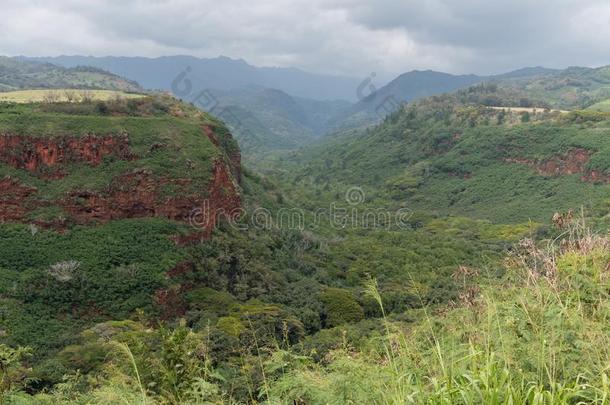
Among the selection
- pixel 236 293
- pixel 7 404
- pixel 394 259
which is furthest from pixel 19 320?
pixel 394 259

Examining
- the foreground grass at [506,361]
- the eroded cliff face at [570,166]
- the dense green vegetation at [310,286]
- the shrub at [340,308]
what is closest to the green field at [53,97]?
the dense green vegetation at [310,286]

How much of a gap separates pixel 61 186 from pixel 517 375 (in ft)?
111

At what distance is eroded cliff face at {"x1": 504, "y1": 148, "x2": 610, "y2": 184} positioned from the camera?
6812cm

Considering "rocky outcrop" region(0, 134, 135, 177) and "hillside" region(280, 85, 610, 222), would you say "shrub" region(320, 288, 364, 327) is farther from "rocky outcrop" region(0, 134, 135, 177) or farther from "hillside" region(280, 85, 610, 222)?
"hillside" region(280, 85, 610, 222)

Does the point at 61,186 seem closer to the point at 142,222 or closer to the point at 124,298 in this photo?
the point at 142,222

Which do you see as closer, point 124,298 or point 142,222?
point 124,298

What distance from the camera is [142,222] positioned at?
33.2 m

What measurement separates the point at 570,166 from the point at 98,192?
6811 centimetres

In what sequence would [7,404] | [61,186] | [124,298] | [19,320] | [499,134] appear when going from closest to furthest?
1. [7,404]
2. [19,320]
3. [124,298]
4. [61,186]
5. [499,134]

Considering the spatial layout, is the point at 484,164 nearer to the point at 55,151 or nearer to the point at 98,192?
the point at 98,192

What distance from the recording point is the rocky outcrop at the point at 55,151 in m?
32.0

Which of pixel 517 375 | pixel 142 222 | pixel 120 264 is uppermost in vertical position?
pixel 517 375

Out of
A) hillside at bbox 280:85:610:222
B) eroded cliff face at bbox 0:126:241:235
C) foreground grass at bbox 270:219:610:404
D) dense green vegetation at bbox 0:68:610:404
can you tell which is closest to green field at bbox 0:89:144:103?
dense green vegetation at bbox 0:68:610:404

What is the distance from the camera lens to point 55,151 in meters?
33.1
